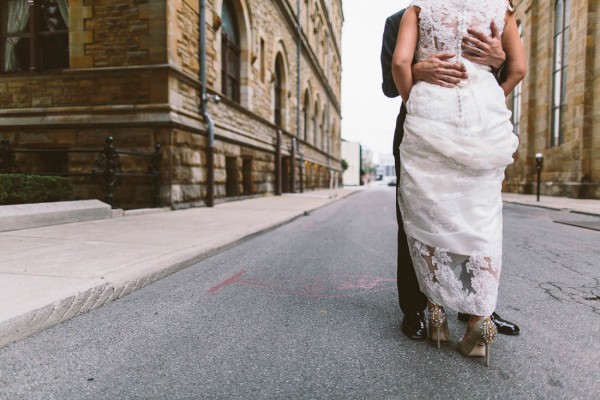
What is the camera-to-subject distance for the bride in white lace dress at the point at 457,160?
1.96 metres

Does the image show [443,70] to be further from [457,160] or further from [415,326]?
[415,326]

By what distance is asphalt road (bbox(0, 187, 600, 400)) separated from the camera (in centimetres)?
171

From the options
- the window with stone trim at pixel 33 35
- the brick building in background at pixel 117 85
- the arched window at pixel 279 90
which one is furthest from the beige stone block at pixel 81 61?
the arched window at pixel 279 90

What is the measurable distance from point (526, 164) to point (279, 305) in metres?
21.8

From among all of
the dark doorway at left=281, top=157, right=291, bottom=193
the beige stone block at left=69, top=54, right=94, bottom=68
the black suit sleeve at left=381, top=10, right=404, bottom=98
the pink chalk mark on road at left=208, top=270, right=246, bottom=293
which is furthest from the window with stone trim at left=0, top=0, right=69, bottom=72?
the dark doorway at left=281, top=157, right=291, bottom=193

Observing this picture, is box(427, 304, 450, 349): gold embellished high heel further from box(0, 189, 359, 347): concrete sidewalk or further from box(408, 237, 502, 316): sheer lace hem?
box(0, 189, 359, 347): concrete sidewalk

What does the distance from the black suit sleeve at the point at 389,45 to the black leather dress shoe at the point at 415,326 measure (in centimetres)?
133

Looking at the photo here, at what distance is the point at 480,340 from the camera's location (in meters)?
1.92

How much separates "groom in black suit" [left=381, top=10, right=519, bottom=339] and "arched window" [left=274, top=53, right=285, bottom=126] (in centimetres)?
1760

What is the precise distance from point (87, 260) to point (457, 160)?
3.28 meters

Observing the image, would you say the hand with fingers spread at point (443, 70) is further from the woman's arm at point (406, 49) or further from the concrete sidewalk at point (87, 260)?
the concrete sidewalk at point (87, 260)

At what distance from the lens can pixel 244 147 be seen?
1383 cm

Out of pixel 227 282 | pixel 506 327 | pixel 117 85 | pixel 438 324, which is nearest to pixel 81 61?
pixel 117 85

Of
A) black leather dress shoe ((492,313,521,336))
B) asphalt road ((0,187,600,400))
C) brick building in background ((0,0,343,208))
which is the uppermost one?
brick building in background ((0,0,343,208))
